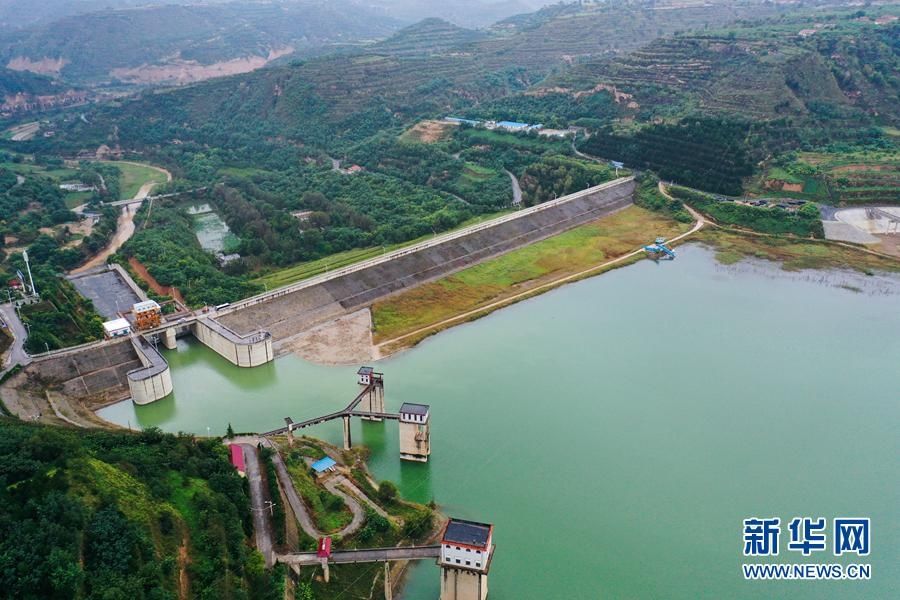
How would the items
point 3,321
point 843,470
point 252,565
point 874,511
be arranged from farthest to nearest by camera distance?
point 3,321, point 843,470, point 874,511, point 252,565

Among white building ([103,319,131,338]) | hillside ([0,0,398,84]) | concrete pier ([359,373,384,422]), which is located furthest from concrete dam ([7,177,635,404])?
hillside ([0,0,398,84])

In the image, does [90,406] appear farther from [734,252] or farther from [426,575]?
[734,252]

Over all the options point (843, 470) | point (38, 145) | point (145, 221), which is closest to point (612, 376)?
point (843, 470)

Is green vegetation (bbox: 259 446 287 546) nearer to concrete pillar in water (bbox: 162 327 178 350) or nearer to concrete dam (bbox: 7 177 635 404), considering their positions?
concrete dam (bbox: 7 177 635 404)

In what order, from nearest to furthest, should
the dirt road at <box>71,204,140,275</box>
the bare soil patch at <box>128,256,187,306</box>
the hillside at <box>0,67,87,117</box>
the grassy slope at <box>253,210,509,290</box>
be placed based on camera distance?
the bare soil patch at <box>128,256,187,306</box>, the grassy slope at <box>253,210,509,290</box>, the dirt road at <box>71,204,140,275</box>, the hillside at <box>0,67,87,117</box>

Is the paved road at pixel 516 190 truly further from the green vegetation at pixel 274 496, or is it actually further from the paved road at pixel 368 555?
the paved road at pixel 368 555
